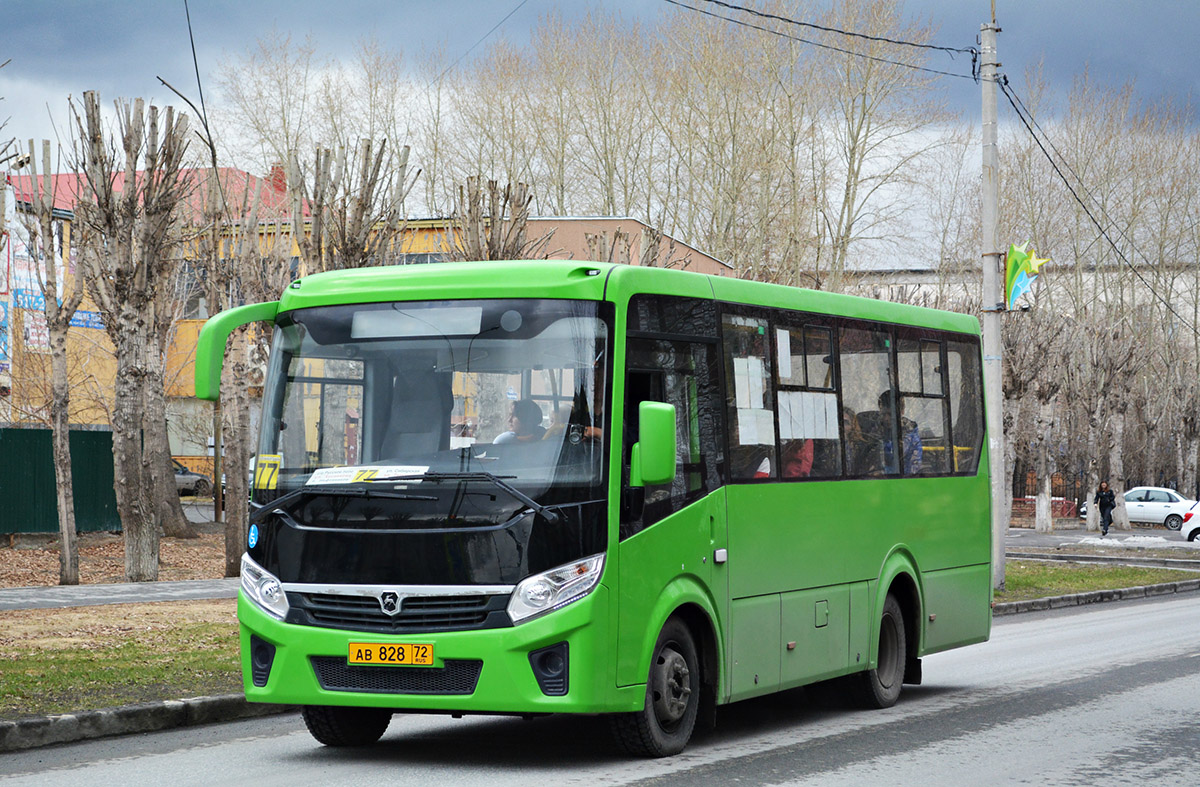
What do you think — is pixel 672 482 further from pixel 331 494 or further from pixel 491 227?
pixel 491 227


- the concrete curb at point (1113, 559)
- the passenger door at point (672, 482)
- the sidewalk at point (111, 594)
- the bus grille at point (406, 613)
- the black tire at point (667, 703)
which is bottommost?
the concrete curb at point (1113, 559)

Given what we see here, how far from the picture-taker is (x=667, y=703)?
8.43m

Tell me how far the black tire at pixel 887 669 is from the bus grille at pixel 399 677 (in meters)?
4.19

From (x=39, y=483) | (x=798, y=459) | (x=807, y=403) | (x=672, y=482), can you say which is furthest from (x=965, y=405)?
(x=39, y=483)

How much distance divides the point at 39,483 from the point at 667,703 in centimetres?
2306

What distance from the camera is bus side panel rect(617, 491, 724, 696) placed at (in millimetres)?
8023

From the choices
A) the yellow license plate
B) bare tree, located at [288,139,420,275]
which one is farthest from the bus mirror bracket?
bare tree, located at [288,139,420,275]

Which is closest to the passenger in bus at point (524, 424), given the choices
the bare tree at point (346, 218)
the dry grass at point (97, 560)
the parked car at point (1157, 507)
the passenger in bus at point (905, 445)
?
the passenger in bus at point (905, 445)

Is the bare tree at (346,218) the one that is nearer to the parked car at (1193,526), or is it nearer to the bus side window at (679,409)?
the bus side window at (679,409)

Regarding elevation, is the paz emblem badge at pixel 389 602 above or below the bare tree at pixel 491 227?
below

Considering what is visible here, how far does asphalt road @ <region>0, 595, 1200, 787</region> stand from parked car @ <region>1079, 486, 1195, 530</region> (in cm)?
4915

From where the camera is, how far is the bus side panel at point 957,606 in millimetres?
11961

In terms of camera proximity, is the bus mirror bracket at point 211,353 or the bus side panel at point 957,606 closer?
the bus mirror bracket at point 211,353

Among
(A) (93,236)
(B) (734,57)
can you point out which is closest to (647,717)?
(A) (93,236)
